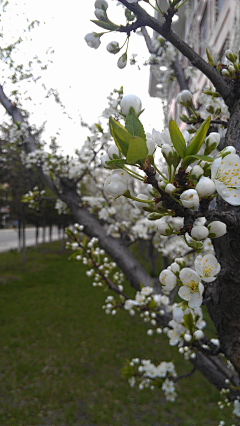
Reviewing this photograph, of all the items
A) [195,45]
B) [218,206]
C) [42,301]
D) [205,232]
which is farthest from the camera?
[42,301]

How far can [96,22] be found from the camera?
3.31ft

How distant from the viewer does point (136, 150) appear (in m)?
0.61

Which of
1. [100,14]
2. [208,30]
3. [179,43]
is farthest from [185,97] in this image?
[208,30]

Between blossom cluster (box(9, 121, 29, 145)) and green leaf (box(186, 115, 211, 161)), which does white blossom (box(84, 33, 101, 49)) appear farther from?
blossom cluster (box(9, 121, 29, 145))

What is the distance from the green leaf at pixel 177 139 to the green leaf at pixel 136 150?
3.9 inches

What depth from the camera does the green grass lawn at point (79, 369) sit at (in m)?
3.85

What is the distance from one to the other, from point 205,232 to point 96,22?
0.85 meters

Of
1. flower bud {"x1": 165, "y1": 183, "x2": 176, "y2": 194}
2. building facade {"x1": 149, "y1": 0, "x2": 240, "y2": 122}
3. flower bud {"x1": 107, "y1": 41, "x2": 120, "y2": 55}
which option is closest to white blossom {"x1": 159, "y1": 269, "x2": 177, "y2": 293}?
flower bud {"x1": 165, "y1": 183, "x2": 176, "y2": 194}

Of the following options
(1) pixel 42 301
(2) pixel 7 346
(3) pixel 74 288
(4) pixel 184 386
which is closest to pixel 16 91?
(2) pixel 7 346

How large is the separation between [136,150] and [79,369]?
211 inches

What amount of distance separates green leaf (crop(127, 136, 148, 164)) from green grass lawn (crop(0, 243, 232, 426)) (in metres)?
4.26

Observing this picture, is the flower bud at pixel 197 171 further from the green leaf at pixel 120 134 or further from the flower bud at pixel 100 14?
the flower bud at pixel 100 14

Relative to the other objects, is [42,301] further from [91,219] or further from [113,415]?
[91,219]

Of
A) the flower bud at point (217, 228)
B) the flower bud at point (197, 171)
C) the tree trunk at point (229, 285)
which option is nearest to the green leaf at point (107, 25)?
the tree trunk at point (229, 285)
